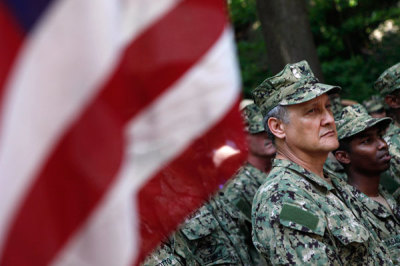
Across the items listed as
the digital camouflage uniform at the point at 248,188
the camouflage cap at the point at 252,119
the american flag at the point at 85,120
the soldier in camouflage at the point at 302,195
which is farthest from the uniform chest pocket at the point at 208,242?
the american flag at the point at 85,120

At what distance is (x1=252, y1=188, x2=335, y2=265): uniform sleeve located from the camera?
3.47m

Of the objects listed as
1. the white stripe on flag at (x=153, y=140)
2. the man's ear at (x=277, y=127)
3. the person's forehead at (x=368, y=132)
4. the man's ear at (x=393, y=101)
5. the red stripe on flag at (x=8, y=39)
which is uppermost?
the red stripe on flag at (x=8, y=39)

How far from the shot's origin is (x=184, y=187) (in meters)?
1.95

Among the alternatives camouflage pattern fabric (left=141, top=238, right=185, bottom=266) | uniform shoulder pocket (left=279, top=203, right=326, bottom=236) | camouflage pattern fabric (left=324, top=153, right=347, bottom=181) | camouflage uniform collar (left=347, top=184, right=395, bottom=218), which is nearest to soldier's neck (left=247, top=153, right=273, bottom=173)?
camouflage pattern fabric (left=324, top=153, right=347, bottom=181)

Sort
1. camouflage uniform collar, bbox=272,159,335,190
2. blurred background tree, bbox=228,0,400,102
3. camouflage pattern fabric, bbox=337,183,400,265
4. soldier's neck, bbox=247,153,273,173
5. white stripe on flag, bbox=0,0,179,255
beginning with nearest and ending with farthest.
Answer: white stripe on flag, bbox=0,0,179,255 < camouflage uniform collar, bbox=272,159,335,190 < camouflage pattern fabric, bbox=337,183,400,265 < soldier's neck, bbox=247,153,273,173 < blurred background tree, bbox=228,0,400,102

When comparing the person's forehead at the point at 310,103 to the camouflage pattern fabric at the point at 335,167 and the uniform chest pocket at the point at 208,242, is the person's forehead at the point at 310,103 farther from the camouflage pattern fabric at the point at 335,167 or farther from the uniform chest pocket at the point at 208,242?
the camouflage pattern fabric at the point at 335,167

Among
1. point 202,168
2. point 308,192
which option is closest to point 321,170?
point 308,192

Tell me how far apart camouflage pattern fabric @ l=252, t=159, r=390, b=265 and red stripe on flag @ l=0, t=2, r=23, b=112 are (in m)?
2.30

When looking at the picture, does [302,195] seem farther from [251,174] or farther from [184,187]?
[251,174]

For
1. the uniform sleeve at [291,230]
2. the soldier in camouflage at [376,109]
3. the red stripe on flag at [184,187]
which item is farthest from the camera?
the soldier in camouflage at [376,109]

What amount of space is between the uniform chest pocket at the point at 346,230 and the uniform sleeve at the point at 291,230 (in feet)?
0.34

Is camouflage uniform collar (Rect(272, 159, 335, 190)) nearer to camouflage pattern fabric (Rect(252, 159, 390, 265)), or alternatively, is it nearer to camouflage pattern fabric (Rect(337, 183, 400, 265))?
camouflage pattern fabric (Rect(252, 159, 390, 265))

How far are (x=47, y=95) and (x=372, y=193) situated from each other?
4.15 meters

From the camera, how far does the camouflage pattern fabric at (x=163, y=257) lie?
4125mm
